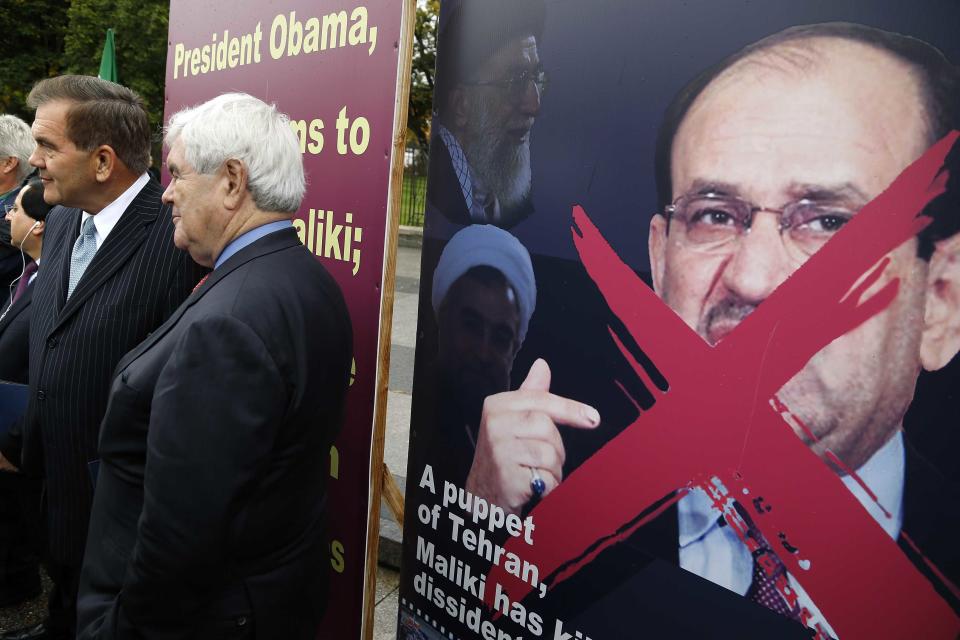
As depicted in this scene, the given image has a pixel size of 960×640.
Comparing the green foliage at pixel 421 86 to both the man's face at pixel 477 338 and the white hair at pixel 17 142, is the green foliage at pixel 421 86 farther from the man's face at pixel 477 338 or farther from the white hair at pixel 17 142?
the man's face at pixel 477 338

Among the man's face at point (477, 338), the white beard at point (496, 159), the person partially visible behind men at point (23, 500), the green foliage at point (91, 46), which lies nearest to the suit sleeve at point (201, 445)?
the man's face at point (477, 338)

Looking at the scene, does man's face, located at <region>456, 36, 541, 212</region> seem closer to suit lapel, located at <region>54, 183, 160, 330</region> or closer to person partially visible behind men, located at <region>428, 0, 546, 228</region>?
person partially visible behind men, located at <region>428, 0, 546, 228</region>

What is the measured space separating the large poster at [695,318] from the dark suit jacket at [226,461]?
0.45 meters

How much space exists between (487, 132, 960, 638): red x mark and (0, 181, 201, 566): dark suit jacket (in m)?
1.23

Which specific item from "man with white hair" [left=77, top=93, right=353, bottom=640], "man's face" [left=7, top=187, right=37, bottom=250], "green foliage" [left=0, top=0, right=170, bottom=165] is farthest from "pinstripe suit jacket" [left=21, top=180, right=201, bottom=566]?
"green foliage" [left=0, top=0, right=170, bottom=165]

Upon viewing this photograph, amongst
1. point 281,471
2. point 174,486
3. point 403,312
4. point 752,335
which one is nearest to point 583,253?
point 752,335

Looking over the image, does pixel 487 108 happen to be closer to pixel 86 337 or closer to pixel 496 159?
pixel 496 159

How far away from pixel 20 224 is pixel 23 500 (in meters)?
1.10

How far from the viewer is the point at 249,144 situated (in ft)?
4.99

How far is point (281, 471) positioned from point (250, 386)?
9.6 inches

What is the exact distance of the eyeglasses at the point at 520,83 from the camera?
5.58 ft

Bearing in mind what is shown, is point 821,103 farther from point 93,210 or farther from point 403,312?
point 403,312

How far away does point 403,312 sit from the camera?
23.9ft

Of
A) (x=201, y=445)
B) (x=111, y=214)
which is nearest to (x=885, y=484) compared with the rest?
(x=201, y=445)
